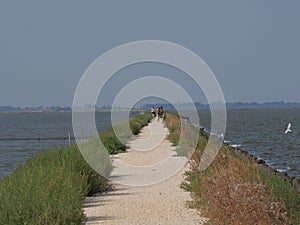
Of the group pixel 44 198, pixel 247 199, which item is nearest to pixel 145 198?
pixel 44 198

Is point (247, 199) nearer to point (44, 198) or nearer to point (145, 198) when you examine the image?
point (44, 198)

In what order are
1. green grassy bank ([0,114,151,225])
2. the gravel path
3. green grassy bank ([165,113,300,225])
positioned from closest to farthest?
1. green grassy bank ([165,113,300,225])
2. green grassy bank ([0,114,151,225])
3. the gravel path

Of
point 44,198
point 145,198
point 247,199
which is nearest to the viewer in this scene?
point 247,199

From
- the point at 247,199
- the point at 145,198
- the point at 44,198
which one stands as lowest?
the point at 145,198

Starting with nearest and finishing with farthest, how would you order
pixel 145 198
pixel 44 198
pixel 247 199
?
pixel 247 199, pixel 44 198, pixel 145 198

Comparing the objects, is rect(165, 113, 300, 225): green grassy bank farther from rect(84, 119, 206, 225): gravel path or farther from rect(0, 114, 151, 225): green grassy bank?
rect(0, 114, 151, 225): green grassy bank

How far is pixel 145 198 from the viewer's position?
14305 mm

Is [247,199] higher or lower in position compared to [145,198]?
higher

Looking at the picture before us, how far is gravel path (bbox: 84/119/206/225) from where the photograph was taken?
11.7 meters

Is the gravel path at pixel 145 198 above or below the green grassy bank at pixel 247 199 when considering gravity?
below

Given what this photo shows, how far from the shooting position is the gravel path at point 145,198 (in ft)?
38.5

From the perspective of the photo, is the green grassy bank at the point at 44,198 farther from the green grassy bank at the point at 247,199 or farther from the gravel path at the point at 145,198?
the green grassy bank at the point at 247,199

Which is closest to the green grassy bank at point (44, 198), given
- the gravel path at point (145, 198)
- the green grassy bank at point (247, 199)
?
the gravel path at point (145, 198)

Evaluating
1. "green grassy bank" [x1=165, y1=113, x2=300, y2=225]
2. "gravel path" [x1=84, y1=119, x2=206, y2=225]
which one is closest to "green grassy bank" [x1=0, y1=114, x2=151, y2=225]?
"gravel path" [x1=84, y1=119, x2=206, y2=225]
